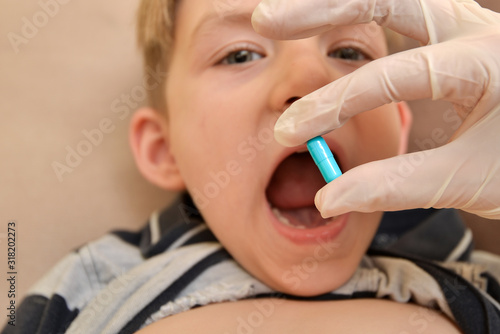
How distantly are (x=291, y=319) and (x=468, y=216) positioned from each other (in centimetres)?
73

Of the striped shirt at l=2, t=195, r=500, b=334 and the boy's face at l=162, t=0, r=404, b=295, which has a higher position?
the boy's face at l=162, t=0, r=404, b=295

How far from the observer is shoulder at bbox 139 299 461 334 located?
752 mm

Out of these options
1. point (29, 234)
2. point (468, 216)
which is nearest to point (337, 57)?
point (468, 216)

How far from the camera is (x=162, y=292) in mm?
864

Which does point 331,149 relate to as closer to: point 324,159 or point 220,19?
point 324,159

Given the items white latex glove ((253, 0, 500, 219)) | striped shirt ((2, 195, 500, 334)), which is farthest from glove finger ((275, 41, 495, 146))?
striped shirt ((2, 195, 500, 334))

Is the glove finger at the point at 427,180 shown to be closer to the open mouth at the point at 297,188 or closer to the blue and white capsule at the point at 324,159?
the blue and white capsule at the point at 324,159

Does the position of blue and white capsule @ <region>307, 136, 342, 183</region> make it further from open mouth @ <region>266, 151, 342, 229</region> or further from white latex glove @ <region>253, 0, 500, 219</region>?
open mouth @ <region>266, 151, 342, 229</region>

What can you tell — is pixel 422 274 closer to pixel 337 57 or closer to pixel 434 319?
pixel 434 319

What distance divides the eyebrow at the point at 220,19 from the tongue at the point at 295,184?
0.29 metres

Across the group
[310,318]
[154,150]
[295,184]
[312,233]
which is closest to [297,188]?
[295,184]

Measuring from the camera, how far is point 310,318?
2.56 feet

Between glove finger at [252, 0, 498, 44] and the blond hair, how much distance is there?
1.40 feet

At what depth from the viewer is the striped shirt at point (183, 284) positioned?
82 centimetres
